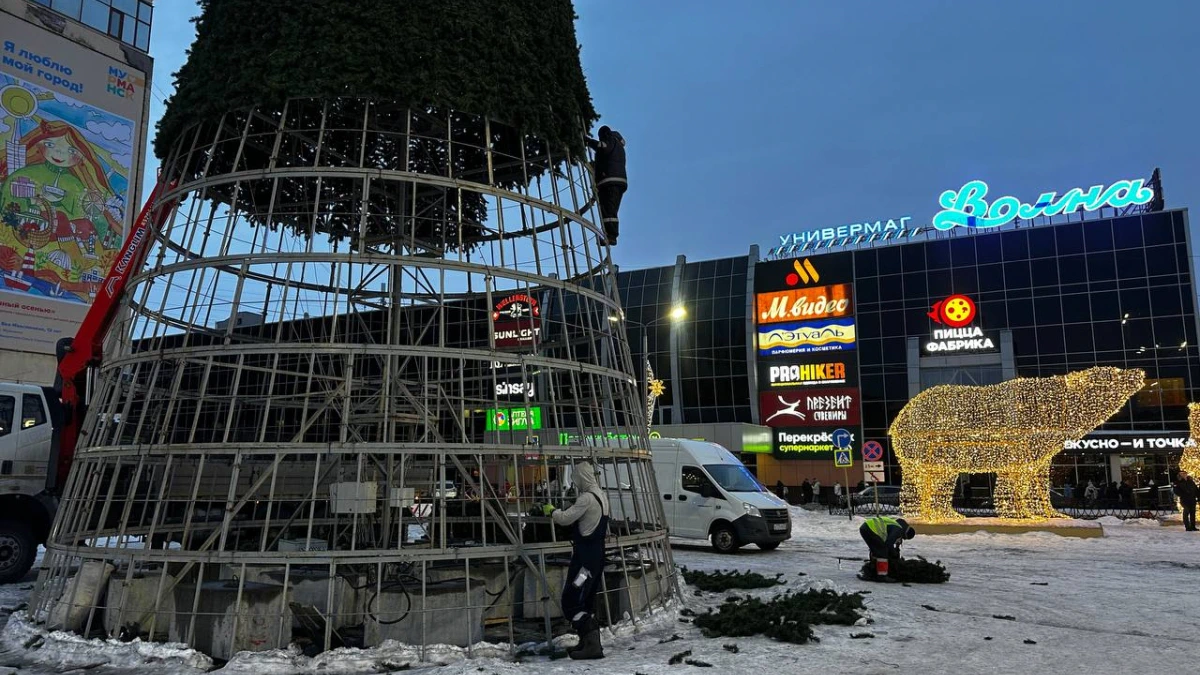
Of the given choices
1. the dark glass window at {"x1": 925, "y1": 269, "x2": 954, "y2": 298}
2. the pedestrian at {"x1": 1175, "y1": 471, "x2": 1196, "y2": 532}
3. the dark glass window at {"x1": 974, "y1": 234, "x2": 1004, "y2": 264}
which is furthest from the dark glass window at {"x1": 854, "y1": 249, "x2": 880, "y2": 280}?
the pedestrian at {"x1": 1175, "y1": 471, "x2": 1196, "y2": 532}

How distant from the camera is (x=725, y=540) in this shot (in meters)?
18.2

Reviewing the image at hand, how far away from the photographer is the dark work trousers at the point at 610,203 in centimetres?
1112

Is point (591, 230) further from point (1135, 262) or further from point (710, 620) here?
point (1135, 262)

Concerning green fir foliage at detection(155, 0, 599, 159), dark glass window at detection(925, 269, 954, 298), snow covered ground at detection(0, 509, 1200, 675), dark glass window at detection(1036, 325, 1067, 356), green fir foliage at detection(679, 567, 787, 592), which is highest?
dark glass window at detection(925, 269, 954, 298)

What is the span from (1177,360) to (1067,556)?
1176 inches

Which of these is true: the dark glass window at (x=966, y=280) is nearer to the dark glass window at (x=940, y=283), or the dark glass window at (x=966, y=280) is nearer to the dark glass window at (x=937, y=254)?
the dark glass window at (x=940, y=283)

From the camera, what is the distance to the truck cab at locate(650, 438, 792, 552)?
59.2ft

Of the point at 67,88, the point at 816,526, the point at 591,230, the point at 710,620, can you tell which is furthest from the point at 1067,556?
Result: the point at 67,88

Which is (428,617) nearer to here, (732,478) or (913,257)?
(732,478)

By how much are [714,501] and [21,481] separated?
43.5 feet

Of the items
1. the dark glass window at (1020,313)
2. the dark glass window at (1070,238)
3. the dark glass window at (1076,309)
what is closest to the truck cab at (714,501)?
the dark glass window at (1020,313)

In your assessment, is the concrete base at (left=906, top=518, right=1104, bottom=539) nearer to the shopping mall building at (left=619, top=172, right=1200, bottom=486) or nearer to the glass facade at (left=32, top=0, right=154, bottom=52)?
the shopping mall building at (left=619, top=172, right=1200, bottom=486)

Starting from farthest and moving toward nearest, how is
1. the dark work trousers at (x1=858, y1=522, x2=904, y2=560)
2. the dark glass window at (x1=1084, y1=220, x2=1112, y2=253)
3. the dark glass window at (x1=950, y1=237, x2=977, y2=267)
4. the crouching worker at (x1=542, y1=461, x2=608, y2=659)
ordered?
the dark glass window at (x1=950, y1=237, x2=977, y2=267)
the dark glass window at (x1=1084, y1=220, x2=1112, y2=253)
the dark work trousers at (x1=858, y1=522, x2=904, y2=560)
the crouching worker at (x1=542, y1=461, x2=608, y2=659)

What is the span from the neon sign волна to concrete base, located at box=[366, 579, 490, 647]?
141 feet
